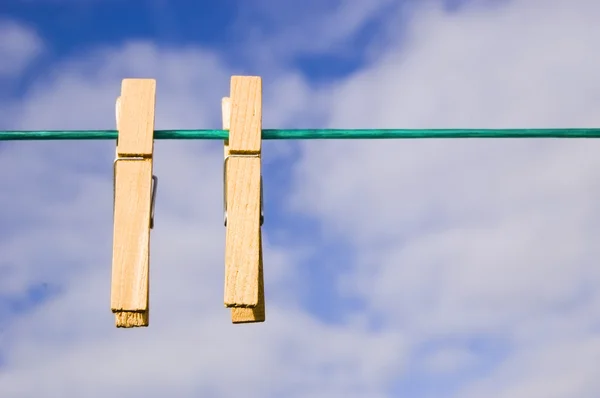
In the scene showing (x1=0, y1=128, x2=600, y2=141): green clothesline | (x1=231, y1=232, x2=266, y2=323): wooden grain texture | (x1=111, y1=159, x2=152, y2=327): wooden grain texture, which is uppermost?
(x1=0, y1=128, x2=600, y2=141): green clothesline

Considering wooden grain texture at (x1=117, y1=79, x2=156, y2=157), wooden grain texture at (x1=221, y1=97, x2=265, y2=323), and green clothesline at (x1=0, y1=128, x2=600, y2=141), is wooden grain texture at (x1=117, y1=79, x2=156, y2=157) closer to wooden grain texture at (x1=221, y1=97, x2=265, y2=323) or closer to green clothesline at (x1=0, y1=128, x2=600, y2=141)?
green clothesline at (x1=0, y1=128, x2=600, y2=141)

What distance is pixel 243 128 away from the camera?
12.3 ft

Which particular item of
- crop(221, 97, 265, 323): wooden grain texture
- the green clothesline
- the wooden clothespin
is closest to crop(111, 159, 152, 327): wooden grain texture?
the wooden clothespin

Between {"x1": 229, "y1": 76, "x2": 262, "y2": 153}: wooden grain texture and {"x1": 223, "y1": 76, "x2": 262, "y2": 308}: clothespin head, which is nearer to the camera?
{"x1": 223, "y1": 76, "x2": 262, "y2": 308}: clothespin head

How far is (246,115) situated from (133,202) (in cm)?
67

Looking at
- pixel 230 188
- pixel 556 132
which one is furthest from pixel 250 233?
pixel 556 132

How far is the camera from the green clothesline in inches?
152

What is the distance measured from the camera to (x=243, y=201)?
11.8 feet

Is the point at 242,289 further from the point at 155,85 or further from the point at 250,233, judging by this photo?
the point at 155,85

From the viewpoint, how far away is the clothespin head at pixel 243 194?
344cm

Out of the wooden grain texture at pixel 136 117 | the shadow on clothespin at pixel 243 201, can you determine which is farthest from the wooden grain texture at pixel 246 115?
the wooden grain texture at pixel 136 117

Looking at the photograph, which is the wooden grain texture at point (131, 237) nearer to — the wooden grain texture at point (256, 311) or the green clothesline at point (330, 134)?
the green clothesline at point (330, 134)

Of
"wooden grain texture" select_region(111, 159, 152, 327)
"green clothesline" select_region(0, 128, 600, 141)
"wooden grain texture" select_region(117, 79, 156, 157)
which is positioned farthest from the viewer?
"green clothesline" select_region(0, 128, 600, 141)

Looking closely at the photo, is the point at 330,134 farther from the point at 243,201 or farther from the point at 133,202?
the point at 133,202
